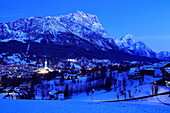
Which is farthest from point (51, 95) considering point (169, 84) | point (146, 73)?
point (146, 73)

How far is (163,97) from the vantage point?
43.3m

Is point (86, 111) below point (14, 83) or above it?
above

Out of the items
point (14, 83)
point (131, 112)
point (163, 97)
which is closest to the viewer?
point (131, 112)

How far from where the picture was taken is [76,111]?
78.4 feet

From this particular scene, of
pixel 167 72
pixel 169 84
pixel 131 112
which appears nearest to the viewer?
pixel 131 112

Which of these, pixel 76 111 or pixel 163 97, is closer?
pixel 76 111

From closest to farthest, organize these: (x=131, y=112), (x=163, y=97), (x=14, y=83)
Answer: (x=131, y=112)
(x=163, y=97)
(x=14, y=83)

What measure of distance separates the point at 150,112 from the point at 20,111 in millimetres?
16634

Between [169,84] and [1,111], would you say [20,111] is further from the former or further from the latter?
[169,84]

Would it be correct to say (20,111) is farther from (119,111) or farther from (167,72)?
(167,72)

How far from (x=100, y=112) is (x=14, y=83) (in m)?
118

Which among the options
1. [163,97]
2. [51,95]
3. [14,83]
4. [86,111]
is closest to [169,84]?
[163,97]

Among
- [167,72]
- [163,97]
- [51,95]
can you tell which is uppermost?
[167,72]

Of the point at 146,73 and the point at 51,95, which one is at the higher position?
the point at 146,73
